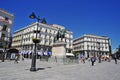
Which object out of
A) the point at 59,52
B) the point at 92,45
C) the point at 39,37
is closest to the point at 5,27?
the point at 39,37

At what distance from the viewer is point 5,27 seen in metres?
38.9

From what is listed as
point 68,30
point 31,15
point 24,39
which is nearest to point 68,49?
point 68,30

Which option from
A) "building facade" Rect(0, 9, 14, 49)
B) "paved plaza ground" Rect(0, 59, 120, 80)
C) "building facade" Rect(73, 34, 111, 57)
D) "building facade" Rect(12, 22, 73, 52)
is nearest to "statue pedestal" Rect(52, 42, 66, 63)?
"paved plaza ground" Rect(0, 59, 120, 80)

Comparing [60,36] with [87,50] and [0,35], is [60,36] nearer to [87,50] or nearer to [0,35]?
[0,35]

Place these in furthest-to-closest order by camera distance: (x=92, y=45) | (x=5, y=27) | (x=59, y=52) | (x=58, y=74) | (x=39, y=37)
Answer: (x=92, y=45)
(x=39, y=37)
(x=5, y=27)
(x=59, y=52)
(x=58, y=74)

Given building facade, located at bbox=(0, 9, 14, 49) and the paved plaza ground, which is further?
building facade, located at bbox=(0, 9, 14, 49)

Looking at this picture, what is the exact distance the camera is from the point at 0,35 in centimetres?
3716

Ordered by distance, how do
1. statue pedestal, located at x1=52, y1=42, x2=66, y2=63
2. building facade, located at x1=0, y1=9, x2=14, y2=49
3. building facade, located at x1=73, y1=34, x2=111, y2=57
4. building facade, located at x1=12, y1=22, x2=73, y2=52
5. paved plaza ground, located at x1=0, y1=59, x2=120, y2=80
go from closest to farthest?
paved plaza ground, located at x1=0, y1=59, x2=120, y2=80
statue pedestal, located at x1=52, y1=42, x2=66, y2=63
building facade, located at x1=0, y1=9, x2=14, y2=49
building facade, located at x1=12, y1=22, x2=73, y2=52
building facade, located at x1=73, y1=34, x2=111, y2=57

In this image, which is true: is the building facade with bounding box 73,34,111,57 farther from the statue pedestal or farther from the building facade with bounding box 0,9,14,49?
the statue pedestal

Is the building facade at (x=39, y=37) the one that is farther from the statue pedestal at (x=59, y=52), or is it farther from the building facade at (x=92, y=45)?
the statue pedestal at (x=59, y=52)

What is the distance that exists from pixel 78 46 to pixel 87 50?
1037 cm

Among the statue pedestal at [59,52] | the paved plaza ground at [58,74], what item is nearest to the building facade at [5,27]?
the statue pedestal at [59,52]

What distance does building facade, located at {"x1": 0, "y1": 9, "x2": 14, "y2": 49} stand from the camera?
37391mm

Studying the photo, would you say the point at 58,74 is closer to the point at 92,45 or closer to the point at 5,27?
the point at 5,27
